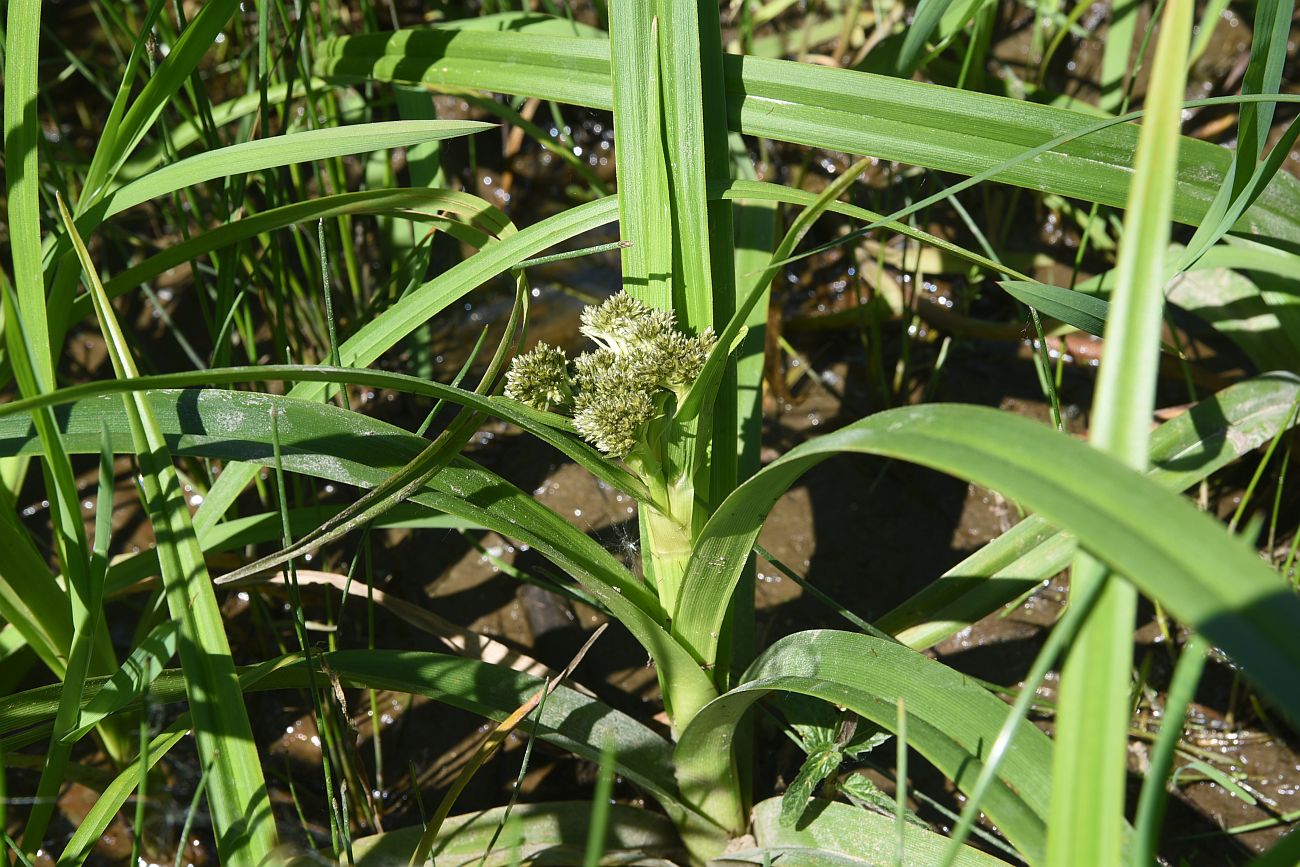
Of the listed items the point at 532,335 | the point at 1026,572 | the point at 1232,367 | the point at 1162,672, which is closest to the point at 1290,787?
the point at 1162,672

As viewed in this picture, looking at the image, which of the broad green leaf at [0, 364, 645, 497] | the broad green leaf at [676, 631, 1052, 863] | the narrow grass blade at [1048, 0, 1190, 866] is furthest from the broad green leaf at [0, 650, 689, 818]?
the narrow grass blade at [1048, 0, 1190, 866]

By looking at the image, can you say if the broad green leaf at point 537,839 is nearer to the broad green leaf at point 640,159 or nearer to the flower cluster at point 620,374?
the flower cluster at point 620,374

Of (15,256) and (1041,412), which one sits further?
(1041,412)

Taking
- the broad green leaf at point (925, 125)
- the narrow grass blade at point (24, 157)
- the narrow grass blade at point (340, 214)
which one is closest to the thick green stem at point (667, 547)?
the narrow grass blade at point (340, 214)

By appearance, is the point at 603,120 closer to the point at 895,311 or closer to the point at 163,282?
the point at 895,311

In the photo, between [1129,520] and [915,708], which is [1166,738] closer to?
[1129,520]

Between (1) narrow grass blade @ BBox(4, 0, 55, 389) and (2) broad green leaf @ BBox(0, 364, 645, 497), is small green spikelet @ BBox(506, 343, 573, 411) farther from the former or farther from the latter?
(1) narrow grass blade @ BBox(4, 0, 55, 389)
